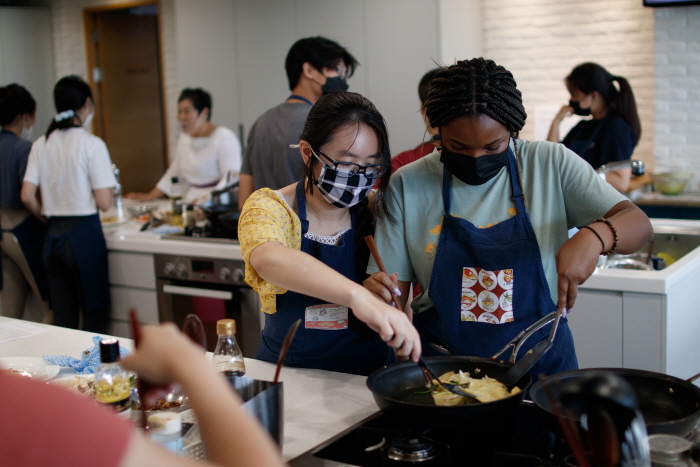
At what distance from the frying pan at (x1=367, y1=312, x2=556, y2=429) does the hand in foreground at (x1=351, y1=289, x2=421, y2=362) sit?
102 mm

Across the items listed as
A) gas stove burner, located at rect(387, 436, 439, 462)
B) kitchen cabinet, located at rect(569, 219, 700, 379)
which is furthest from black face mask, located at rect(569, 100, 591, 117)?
gas stove burner, located at rect(387, 436, 439, 462)

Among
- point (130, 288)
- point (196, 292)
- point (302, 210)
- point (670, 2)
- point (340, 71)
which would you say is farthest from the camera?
point (670, 2)

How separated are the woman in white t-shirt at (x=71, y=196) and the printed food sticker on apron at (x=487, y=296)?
2591 mm

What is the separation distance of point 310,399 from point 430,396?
31 cm

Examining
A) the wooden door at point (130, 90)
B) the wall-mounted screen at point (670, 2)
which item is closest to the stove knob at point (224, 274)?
the wall-mounted screen at point (670, 2)

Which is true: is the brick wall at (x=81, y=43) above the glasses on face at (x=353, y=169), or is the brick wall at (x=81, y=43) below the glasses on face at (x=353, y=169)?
above

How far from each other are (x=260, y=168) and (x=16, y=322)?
127 centimetres

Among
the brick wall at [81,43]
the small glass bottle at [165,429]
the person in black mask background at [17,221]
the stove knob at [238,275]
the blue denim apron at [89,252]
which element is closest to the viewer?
the small glass bottle at [165,429]

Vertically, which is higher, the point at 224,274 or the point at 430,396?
the point at 430,396

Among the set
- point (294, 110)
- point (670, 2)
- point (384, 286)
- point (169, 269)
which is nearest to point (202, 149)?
point (169, 269)

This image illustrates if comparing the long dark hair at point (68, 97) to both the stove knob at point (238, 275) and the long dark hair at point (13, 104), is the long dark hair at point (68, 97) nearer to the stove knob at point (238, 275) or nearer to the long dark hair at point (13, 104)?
the long dark hair at point (13, 104)

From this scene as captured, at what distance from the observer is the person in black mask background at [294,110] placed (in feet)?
10.00

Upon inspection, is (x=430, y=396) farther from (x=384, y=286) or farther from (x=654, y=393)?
(x=654, y=393)

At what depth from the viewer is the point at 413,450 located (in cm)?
116
